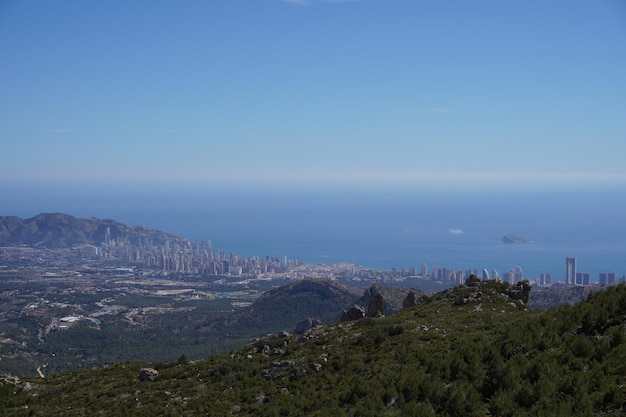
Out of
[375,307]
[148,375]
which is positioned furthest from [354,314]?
[148,375]

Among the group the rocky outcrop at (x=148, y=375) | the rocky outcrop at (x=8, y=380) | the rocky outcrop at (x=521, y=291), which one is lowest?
the rocky outcrop at (x=8, y=380)

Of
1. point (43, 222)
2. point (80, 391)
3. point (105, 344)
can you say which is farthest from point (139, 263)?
point (80, 391)

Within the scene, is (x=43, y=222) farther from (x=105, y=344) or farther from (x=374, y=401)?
(x=374, y=401)

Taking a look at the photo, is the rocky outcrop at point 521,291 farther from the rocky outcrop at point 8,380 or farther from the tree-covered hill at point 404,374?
the rocky outcrop at point 8,380

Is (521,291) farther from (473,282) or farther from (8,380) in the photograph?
(8,380)

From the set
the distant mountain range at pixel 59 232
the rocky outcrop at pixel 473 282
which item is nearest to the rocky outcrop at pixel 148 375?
the rocky outcrop at pixel 473 282

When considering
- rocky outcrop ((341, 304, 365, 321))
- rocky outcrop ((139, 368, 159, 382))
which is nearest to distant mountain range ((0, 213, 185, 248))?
rocky outcrop ((341, 304, 365, 321))
